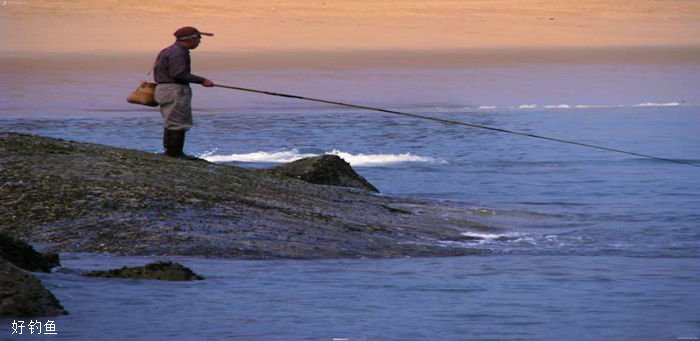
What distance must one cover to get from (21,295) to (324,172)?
5.89 metres

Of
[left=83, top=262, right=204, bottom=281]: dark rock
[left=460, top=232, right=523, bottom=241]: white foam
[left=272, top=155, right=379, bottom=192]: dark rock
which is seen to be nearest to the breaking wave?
[left=272, top=155, right=379, bottom=192]: dark rock

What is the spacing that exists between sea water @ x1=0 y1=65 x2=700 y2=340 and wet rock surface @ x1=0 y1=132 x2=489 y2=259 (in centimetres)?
32

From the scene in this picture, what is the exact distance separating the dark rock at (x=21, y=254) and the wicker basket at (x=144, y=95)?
3.58m

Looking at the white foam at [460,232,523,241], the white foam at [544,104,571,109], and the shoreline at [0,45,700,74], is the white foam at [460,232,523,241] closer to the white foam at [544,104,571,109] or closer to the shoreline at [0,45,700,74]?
A: the white foam at [544,104,571,109]

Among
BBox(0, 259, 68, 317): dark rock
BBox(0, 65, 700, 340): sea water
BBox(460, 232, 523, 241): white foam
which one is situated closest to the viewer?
BBox(0, 259, 68, 317): dark rock

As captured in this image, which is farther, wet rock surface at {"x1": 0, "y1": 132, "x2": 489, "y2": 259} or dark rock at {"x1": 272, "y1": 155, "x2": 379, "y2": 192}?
dark rock at {"x1": 272, "y1": 155, "x2": 379, "y2": 192}

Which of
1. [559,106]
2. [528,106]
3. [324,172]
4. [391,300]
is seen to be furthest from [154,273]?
[559,106]

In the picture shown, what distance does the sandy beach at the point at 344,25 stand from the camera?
43.9 metres

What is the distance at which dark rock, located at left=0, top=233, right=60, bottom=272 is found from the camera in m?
9.21

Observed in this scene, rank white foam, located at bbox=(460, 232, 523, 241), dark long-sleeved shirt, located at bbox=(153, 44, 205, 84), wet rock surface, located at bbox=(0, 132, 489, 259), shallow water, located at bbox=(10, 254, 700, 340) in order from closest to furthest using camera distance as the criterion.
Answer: shallow water, located at bbox=(10, 254, 700, 340) < wet rock surface, located at bbox=(0, 132, 489, 259) < white foam, located at bbox=(460, 232, 523, 241) < dark long-sleeved shirt, located at bbox=(153, 44, 205, 84)

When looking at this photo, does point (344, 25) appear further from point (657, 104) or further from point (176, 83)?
point (176, 83)

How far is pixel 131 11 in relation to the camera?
4959 centimetres

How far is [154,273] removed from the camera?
9422 millimetres

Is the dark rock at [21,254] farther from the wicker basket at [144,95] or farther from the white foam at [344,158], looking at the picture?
the white foam at [344,158]
